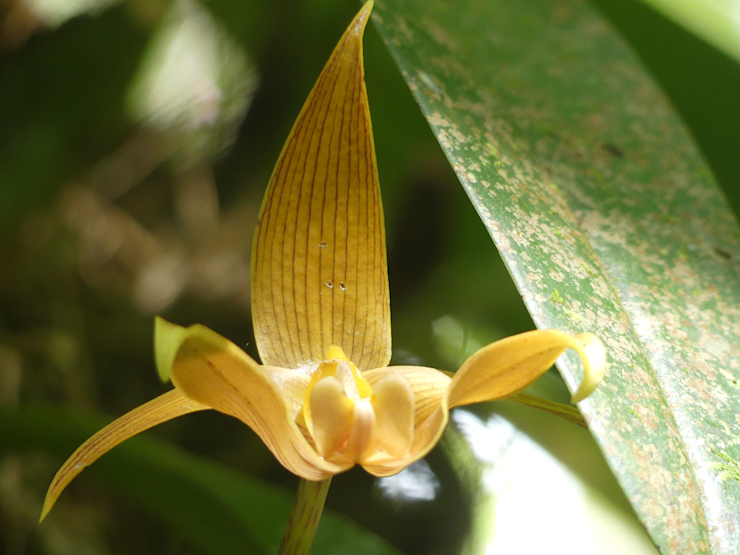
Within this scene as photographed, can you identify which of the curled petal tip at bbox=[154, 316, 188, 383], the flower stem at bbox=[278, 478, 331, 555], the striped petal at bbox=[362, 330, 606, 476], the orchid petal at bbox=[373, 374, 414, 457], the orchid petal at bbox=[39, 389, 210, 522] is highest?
the curled petal tip at bbox=[154, 316, 188, 383]

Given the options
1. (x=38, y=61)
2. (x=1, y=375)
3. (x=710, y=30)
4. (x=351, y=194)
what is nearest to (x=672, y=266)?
(x=351, y=194)

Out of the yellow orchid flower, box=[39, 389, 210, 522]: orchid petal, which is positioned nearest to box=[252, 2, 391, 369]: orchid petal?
the yellow orchid flower

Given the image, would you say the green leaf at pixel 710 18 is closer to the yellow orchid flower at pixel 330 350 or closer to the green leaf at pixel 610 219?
→ the green leaf at pixel 610 219

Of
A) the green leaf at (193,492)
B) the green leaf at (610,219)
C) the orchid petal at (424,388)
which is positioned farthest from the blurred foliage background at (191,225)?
the orchid petal at (424,388)

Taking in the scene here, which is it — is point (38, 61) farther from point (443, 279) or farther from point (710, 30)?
point (710, 30)

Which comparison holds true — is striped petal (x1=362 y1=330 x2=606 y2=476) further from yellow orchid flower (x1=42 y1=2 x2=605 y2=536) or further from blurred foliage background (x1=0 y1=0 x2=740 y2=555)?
blurred foliage background (x1=0 y1=0 x2=740 y2=555)

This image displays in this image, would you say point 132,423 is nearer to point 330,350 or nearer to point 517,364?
point 330,350
